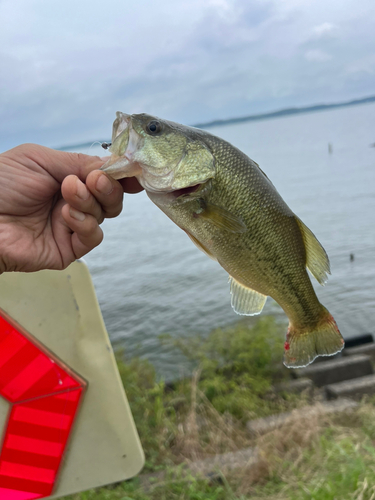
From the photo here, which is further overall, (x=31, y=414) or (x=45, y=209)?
(x=31, y=414)

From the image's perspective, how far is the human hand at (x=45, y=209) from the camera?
2369 mm

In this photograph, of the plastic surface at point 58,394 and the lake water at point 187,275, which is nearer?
the plastic surface at point 58,394

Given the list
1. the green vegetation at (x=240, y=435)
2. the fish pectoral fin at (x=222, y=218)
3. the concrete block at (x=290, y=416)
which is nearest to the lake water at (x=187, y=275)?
the green vegetation at (x=240, y=435)

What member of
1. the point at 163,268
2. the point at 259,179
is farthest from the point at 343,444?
the point at 163,268

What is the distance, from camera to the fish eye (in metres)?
2.09

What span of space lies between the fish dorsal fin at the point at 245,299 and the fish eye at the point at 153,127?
0.88 meters

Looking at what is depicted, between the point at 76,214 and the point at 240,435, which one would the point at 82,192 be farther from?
the point at 240,435

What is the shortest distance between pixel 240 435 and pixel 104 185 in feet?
14.9

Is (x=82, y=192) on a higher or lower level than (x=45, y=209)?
higher

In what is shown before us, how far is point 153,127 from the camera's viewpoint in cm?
209

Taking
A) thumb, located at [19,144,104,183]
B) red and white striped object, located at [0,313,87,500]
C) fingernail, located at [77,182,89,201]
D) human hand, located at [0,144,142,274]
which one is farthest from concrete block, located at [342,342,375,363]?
fingernail, located at [77,182,89,201]

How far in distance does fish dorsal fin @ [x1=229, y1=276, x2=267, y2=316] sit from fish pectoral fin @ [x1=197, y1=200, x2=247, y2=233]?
14.6 inches

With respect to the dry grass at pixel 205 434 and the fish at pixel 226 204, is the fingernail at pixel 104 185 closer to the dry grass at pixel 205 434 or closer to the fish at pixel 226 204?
the fish at pixel 226 204

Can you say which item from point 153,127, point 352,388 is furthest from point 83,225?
point 352,388
